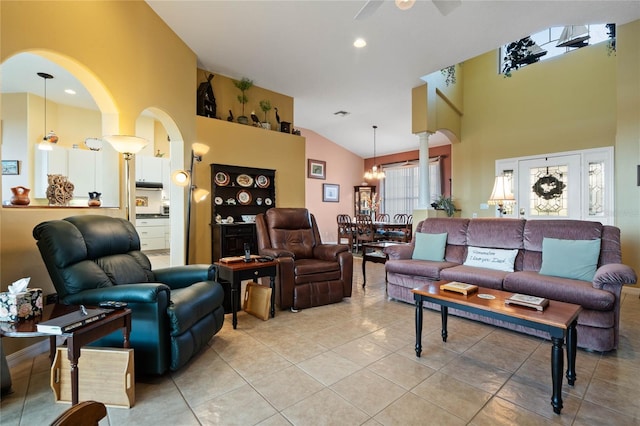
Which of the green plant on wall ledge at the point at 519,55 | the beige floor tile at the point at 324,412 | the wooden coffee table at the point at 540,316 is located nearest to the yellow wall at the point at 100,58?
the beige floor tile at the point at 324,412

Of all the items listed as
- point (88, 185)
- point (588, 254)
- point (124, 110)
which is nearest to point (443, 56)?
point (588, 254)

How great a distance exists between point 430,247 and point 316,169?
209 inches

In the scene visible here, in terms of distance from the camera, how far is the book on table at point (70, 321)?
1399 millimetres

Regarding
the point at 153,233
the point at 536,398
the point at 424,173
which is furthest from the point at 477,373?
the point at 153,233

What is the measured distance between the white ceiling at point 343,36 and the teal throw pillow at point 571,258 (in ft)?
7.83

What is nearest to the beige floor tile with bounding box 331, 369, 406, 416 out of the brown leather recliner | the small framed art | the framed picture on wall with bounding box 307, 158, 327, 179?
the brown leather recliner

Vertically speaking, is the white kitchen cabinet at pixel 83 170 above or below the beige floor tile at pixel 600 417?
above

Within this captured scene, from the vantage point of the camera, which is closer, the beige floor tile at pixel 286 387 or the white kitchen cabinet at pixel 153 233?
the beige floor tile at pixel 286 387

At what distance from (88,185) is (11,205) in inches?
145

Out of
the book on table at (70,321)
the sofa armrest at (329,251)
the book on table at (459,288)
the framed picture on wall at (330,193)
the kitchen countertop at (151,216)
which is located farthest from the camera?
the framed picture on wall at (330,193)

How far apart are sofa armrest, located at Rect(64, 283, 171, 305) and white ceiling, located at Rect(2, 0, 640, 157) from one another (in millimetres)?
3087

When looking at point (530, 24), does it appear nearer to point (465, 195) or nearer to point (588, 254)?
point (588, 254)

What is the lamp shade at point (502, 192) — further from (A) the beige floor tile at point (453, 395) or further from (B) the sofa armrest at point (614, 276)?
(A) the beige floor tile at point (453, 395)

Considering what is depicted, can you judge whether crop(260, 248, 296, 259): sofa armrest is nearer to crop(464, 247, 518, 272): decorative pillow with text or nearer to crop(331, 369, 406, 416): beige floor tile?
crop(331, 369, 406, 416): beige floor tile
